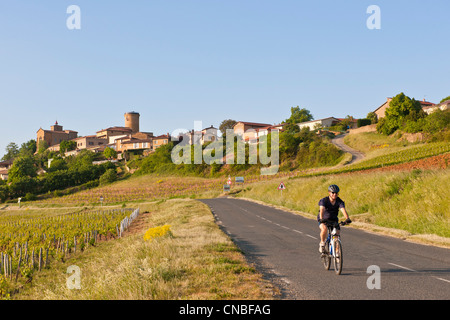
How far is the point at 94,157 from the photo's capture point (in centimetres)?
13475

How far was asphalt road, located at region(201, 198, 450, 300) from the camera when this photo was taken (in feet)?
24.3

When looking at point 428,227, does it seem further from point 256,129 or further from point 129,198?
point 256,129

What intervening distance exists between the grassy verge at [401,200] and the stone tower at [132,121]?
15803 centimetres

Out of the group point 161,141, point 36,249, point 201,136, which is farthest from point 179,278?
→ point 161,141

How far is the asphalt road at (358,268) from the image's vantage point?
7.41 meters

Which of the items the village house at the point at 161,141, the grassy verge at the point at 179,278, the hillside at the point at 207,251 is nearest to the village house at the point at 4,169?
the village house at the point at 161,141

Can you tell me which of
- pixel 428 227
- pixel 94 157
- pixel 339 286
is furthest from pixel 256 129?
pixel 339 286

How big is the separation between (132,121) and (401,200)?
17092 centimetres

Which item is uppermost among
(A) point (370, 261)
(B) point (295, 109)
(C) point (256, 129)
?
(B) point (295, 109)

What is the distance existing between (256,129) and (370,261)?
118135 mm

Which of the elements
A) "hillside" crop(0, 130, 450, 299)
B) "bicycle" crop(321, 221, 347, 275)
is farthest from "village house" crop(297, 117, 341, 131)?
"bicycle" crop(321, 221, 347, 275)

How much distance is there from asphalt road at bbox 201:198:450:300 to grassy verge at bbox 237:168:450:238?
2.30 metres

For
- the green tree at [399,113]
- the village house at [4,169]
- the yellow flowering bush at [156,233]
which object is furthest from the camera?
the village house at [4,169]

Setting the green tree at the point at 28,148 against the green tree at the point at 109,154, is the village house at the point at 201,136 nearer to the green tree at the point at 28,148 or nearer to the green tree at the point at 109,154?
the green tree at the point at 109,154
